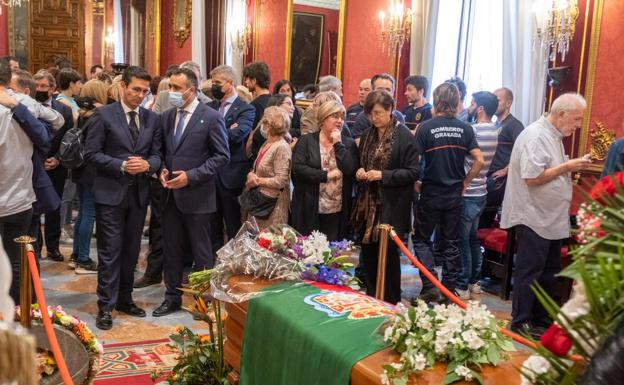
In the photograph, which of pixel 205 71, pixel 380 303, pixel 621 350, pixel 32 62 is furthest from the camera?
pixel 32 62

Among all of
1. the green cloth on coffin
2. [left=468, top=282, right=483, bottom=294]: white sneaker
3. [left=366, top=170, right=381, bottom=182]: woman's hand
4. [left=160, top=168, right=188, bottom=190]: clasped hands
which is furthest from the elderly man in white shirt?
[left=160, top=168, right=188, bottom=190]: clasped hands

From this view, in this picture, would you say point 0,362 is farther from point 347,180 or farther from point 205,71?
point 205,71

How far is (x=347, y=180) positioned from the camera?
482 cm

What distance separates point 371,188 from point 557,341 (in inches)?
129

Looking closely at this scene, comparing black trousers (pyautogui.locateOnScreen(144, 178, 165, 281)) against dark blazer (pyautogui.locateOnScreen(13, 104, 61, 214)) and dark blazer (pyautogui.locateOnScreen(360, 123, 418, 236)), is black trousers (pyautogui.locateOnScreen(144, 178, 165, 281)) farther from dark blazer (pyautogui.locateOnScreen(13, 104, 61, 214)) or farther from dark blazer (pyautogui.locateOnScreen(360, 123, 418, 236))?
dark blazer (pyautogui.locateOnScreen(360, 123, 418, 236))

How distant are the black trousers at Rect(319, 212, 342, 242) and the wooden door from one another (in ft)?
42.6

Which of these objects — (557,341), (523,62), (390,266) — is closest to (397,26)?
(523,62)

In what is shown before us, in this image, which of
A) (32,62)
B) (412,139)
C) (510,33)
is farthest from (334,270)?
(32,62)

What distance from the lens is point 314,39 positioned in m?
10.6

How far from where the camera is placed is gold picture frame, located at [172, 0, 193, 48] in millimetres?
13828

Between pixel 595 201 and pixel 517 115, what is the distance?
18.3ft

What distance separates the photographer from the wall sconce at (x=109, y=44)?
16984mm

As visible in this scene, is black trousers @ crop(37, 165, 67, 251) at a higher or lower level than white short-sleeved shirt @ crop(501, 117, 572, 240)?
lower

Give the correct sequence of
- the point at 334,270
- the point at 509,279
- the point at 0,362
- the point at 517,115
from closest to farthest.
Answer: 1. the point at 0,362
2. the point at 334,270
3. the point at 509,279
4. the point at 517,115
